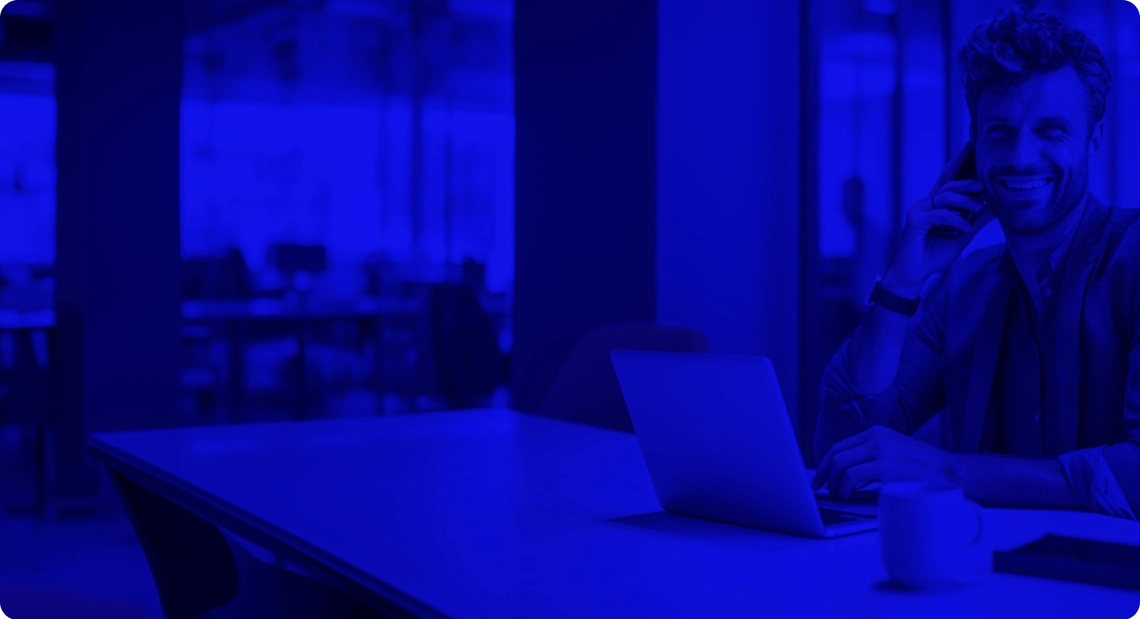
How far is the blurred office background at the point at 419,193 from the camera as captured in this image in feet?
12.9

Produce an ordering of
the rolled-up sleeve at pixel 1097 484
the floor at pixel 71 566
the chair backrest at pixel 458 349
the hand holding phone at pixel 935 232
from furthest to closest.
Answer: the chair backrest at pixel 458 349 < the floor at pixel 71 566 < the hand holding phone at pixel 935 232 < the rolled-up sleeve at pixel 1097 484

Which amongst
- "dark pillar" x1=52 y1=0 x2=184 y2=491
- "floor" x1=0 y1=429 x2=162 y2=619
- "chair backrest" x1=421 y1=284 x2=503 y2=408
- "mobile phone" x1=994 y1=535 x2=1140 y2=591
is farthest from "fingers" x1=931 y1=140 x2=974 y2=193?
"chair backrest" x1=421 y1=284 x2=503 y2=408

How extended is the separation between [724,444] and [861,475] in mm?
255

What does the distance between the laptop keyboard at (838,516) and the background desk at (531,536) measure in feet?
0.17

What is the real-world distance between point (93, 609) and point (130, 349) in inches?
87.0

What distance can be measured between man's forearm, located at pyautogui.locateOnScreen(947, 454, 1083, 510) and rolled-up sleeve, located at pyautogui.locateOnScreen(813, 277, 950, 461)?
0.48m

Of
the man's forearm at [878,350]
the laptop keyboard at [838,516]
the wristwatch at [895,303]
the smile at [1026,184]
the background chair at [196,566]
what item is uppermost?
the smile at [1026,184]

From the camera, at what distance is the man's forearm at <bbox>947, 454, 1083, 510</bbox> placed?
133 cm

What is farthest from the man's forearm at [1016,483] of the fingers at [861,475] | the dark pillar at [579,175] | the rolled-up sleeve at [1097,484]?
the dark pillar at [579,175]

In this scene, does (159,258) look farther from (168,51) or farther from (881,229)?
(881,229)

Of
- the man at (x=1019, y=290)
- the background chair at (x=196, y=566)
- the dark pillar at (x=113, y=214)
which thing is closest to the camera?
the man at (x=1019, y=290)

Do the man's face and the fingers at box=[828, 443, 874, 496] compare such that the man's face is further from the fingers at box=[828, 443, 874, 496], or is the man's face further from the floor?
the floor

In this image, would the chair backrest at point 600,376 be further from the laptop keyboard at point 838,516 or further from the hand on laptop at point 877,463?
the laptop keyboard at point 838,516

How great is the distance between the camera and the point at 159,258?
208 inches
